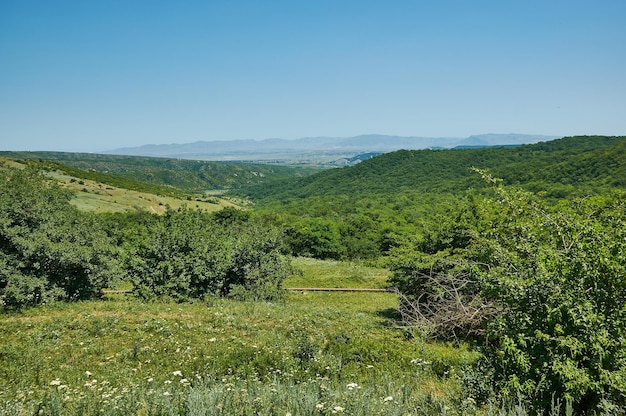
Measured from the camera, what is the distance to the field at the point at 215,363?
215 inches

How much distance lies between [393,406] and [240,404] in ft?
6.83

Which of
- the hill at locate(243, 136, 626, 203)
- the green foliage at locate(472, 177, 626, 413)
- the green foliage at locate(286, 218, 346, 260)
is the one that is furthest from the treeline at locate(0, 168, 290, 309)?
the hill at locate(243, 136, 626, 203)

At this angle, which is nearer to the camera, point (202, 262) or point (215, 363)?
point (215, 363)

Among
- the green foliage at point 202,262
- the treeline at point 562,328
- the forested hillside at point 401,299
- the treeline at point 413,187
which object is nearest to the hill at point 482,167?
the treeline at point 413,187

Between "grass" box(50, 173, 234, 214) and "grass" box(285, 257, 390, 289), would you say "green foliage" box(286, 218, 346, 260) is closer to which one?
"grass" box(285, 257, 390, 289)

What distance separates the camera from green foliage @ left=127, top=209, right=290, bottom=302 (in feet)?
65.2

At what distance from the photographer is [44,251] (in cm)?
1589

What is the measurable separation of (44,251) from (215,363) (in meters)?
11.4

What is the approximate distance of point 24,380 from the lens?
7.39m

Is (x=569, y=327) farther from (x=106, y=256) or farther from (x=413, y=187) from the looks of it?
(x=413, y=187)

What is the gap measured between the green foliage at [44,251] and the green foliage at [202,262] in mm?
1917

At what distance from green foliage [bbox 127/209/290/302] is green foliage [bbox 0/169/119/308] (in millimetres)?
1917

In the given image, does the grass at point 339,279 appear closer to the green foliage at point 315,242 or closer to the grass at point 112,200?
the green foliage at point 315,242

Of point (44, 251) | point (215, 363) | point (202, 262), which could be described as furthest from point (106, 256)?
point (215, 363)
